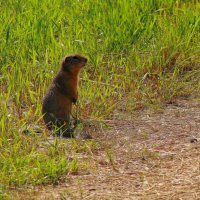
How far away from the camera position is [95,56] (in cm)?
724

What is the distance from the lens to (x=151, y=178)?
514cm

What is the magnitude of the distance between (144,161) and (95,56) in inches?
77.8

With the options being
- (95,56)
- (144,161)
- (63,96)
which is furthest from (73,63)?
(144,161)

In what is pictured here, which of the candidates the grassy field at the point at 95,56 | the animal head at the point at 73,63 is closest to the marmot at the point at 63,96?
the animal head at the point at 73,63

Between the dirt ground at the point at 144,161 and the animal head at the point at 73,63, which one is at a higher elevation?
the animal head at the point at 73,63

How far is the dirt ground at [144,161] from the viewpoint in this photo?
4.88m

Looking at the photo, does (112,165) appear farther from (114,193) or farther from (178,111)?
(178,111)

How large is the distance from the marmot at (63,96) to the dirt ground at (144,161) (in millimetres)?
336

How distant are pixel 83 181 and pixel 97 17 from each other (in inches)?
121

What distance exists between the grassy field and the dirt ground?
20cm

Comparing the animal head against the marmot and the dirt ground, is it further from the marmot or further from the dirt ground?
the dirt ground

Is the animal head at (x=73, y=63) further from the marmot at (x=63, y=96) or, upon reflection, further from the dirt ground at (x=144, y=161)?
the dirt ground at (x=144, y=161)

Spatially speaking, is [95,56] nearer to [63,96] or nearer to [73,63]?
[73,63]

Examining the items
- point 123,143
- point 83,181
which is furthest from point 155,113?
point 83,181
